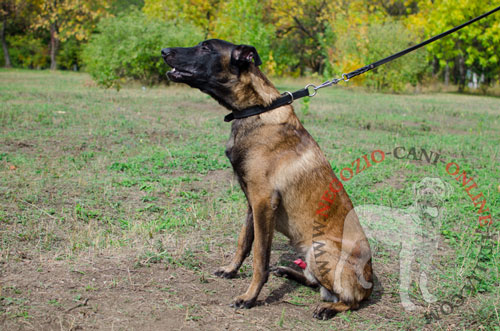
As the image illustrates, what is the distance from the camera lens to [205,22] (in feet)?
94.9

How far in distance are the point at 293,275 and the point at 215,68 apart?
1.84 metres

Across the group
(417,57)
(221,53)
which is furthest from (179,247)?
(417,57)

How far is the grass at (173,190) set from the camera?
3.91 metres

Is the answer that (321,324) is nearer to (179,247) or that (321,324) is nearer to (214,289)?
(214,289)

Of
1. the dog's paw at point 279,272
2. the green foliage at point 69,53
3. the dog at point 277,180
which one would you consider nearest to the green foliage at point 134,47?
the dog at point 277,180

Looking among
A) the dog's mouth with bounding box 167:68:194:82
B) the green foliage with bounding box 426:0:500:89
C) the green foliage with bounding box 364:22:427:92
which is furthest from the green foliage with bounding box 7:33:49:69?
the dog's mouth with bounding box 167:68:194:82

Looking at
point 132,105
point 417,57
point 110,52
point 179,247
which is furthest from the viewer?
point 417,57

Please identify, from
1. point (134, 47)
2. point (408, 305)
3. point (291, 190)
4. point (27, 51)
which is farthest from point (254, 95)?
point (27, 51)

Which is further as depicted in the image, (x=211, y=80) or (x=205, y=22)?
(x=205, y=22)

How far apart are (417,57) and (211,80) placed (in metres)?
22.8

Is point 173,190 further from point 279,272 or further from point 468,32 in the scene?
point 468,32

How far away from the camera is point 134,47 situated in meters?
18.4
